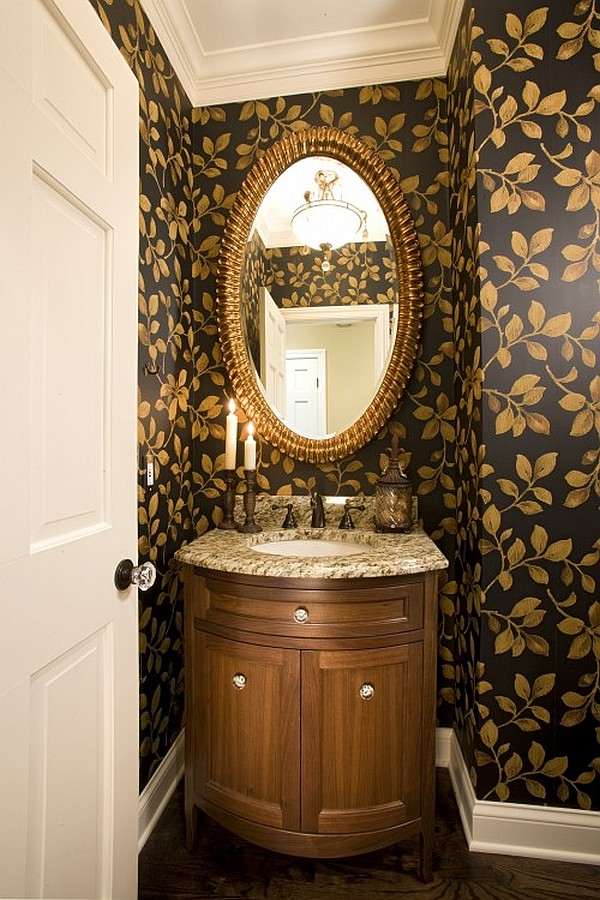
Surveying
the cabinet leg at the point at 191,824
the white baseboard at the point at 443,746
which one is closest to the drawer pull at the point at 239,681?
the cabinet leg at the point at 191,824

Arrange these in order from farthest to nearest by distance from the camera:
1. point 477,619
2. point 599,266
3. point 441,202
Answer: point 441,202, point 477,619, point 599,266

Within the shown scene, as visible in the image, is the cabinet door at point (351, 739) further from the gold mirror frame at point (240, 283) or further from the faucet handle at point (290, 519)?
the gold mirror frame at point (240, 283)

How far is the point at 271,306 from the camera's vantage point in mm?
2102

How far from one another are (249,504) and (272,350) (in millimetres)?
617

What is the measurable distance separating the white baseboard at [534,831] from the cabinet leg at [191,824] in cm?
85

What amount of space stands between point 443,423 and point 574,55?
3.91 ft

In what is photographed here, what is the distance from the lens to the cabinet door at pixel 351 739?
1.46 metres

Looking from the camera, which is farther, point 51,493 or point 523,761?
point 523,761

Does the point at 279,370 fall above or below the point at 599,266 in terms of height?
below

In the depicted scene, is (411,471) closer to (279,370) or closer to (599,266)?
(279,370)

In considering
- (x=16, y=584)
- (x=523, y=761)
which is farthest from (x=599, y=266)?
(x=16, y=584)

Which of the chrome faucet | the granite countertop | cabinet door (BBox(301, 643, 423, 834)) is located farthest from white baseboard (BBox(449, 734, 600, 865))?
the chrome faucet

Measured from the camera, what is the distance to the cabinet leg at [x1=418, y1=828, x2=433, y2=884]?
1.51m

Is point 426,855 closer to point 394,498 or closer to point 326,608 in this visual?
point 326,608
